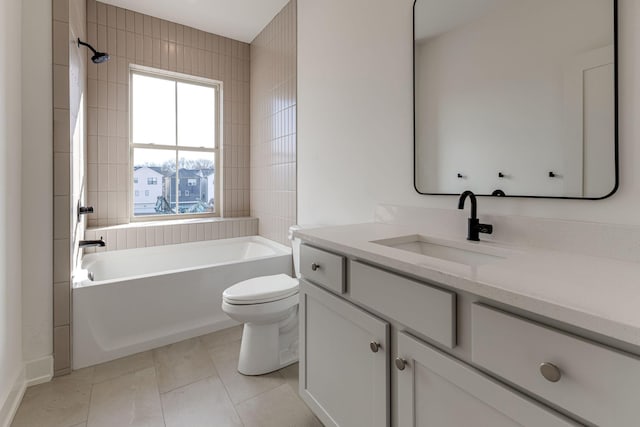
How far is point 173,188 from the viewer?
10.7 feet

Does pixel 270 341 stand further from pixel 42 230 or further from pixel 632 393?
pixel 632 393

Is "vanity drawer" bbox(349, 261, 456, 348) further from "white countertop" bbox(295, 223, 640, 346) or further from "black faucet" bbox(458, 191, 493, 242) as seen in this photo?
"black faucet" bbox(458, 191, 493, 242)

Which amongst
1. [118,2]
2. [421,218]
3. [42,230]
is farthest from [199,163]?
[421,218]

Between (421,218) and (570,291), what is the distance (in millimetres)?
853

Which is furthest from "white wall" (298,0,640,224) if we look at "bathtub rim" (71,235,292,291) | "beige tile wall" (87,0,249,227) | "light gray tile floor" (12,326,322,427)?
"beige tile wall" (87,0,249,227)

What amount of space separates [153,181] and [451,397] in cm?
325

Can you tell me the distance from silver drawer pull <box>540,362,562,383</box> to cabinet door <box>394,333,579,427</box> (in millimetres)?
75

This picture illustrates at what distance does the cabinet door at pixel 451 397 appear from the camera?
0.61m

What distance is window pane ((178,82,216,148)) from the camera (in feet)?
10.8

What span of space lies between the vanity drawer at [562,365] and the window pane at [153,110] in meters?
3.35

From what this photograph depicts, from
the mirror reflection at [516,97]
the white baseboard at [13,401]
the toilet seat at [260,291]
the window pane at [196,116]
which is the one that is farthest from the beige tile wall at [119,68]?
the mirror reflection at [516,97]

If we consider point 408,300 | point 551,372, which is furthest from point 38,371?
point 551,372

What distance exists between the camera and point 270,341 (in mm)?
1812

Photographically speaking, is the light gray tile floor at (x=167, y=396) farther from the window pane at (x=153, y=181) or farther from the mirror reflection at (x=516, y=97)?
the window pane at (x=153, y=181)
